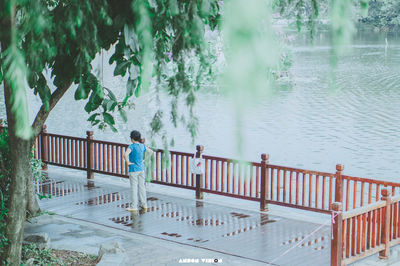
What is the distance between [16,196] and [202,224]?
4.58m

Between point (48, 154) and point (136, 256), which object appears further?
point (48, 154)

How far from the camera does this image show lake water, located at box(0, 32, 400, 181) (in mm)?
21766

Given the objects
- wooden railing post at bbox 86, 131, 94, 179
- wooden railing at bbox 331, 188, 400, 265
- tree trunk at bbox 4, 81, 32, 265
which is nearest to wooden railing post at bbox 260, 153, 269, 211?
wooden railing at bbox 331, 188, 400, 265

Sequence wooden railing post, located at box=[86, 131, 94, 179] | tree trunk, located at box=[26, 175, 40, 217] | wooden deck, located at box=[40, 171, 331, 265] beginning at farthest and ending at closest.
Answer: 1. wooden railing post, located at box=[86, 131, 94, 179]
2. tree trunk, located at box=[26, 175, 40, 217]
3. wooden deck, located at box=[40, 171, 331, 265]

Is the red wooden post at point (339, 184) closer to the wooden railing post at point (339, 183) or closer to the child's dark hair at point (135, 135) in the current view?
the wooden railing post at point (339, 183)

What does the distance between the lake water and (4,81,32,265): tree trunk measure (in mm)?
7360

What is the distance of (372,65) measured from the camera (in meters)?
51.5

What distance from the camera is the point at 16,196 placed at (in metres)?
6.94

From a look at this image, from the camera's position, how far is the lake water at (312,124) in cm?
2177

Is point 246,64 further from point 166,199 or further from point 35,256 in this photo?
point 166,199

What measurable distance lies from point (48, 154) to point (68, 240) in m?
6.16

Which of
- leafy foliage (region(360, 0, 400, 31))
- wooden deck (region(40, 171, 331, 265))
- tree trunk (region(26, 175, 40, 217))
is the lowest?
wooden deck (region(40, 171, 331, 265))

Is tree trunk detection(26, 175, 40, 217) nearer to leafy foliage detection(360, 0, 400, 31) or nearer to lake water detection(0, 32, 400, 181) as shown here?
lake water detection(0, 32, 400, 181)

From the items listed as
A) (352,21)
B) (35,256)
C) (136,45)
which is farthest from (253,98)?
(35,256)
